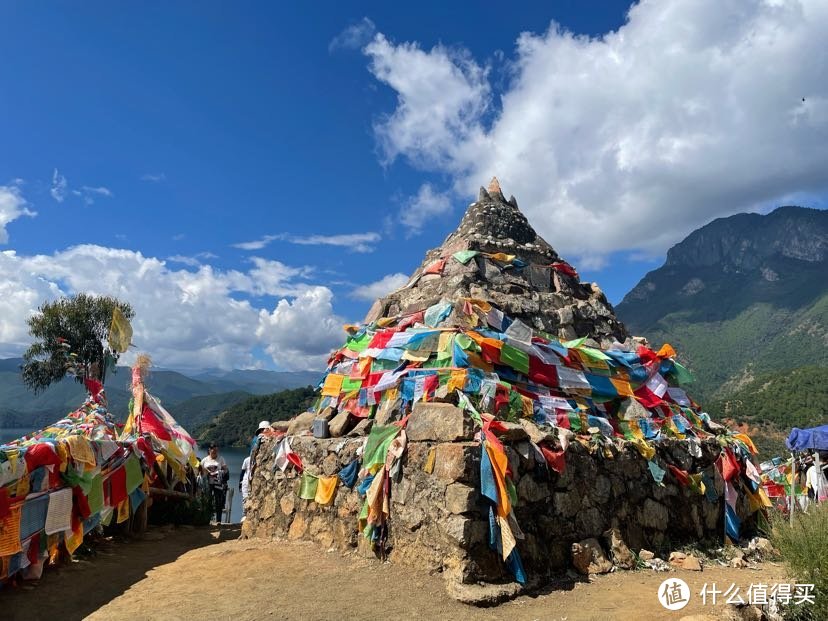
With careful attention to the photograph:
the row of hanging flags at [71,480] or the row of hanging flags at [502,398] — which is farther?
the row of hanging flags at [502,398]

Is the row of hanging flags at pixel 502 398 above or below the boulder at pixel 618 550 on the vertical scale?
above

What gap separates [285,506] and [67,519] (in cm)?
323

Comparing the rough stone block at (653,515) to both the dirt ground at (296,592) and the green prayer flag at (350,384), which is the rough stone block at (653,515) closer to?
the dirt ground at (296,592)

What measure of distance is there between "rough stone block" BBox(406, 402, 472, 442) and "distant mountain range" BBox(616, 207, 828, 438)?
3779cm

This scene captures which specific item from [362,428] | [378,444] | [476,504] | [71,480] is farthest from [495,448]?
[71,480]

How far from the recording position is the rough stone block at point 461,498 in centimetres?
620

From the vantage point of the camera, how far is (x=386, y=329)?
1030 centimetres

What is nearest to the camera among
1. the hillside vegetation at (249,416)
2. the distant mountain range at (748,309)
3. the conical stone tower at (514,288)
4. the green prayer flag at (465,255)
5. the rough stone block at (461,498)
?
the rough stone block at (461,498)

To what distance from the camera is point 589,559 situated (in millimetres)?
7121

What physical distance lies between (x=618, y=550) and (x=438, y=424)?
130 inches

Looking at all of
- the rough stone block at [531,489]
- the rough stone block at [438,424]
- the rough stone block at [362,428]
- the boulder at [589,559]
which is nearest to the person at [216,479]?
the rough stone block at [362,428]

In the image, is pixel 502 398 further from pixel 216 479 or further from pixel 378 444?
pixel 216 479

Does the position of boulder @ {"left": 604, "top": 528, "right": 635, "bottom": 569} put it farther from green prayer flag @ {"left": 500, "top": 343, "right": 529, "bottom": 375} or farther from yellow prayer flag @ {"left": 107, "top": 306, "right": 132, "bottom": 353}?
yellow prayer flag @ {"left": 107, "top": 306, "right": 132, "bottom": 353}

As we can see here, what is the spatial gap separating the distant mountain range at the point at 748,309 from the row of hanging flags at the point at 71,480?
39.6 metres
